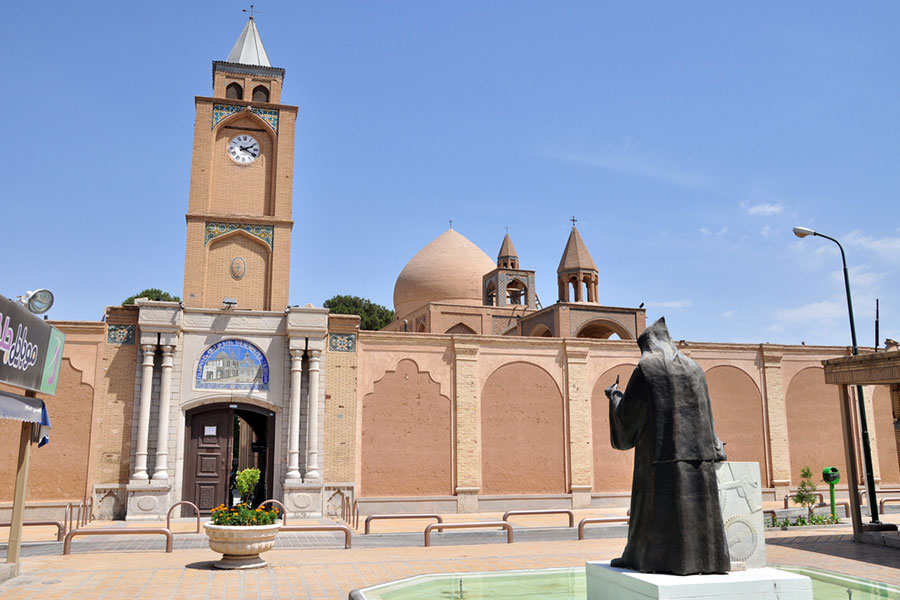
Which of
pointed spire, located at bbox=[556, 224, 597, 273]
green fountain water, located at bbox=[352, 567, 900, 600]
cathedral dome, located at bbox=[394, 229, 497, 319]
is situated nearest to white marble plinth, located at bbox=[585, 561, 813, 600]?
green fountain water, located at bbox=[352, 567, 900, 600]

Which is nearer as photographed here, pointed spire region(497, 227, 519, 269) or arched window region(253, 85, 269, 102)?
arched window region(253, 85, 269, 102)

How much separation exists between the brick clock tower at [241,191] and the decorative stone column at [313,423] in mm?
2255

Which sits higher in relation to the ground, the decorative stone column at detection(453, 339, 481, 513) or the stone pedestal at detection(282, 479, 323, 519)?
the decorative stone column at detection(453, 339, 481, 513)

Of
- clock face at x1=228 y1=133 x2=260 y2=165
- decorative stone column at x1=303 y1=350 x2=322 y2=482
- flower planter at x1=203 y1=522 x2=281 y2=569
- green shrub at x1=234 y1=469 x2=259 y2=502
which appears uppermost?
clock face at x1=228 y1=133 x2=260 y2=165

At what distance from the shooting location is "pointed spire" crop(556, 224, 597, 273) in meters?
35.8

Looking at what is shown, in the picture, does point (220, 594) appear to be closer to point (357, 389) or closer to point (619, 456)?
point (357, 389)

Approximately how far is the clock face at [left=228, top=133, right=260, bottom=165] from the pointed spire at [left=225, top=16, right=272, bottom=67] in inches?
91.5

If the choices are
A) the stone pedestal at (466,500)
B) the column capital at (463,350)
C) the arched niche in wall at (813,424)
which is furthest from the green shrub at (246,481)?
the arched niche in wall at (813,424)

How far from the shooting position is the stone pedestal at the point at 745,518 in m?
9.45

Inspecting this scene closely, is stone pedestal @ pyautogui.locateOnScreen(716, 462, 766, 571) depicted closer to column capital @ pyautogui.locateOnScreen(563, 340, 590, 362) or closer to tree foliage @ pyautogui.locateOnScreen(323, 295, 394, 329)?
column capital @ pyautogui.locateOnScreen(563, 340, 590, 362)

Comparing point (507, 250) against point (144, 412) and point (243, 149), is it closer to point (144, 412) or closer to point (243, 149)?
point (243, 149)

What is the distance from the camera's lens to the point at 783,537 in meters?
14.9

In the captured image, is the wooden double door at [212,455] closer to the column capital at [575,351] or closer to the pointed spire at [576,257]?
the column capital at [575,351]

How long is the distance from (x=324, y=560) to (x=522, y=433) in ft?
34.9
